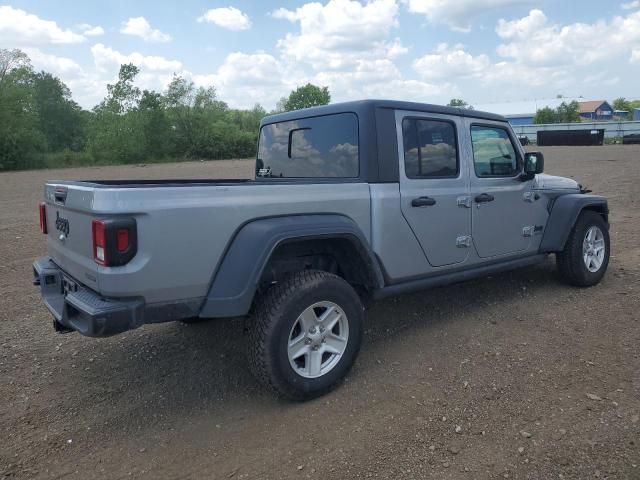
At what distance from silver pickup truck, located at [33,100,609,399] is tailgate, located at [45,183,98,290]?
1 cm

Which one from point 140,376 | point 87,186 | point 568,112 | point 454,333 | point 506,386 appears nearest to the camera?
point 87,186

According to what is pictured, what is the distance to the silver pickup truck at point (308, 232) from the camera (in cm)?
285

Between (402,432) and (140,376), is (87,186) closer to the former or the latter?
(140,376)

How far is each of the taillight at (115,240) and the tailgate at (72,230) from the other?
5.6 inches

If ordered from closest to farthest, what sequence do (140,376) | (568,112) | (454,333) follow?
(140,376)
(454,333)
(568,112)

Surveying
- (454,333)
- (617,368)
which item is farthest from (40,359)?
(617,368)

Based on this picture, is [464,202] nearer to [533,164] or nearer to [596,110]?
[533,164]

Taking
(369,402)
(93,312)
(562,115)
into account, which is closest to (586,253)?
(369,402)

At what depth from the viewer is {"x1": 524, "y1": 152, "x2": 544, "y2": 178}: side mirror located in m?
4.92

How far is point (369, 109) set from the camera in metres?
3.84

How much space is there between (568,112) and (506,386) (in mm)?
82521

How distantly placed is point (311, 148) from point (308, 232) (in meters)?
1.29

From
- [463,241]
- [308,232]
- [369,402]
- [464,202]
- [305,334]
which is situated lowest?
[369,402]

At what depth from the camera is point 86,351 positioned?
421cm
